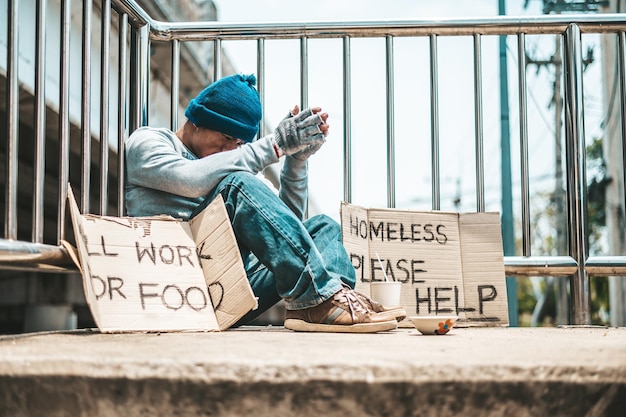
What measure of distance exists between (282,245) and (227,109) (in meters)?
0.70

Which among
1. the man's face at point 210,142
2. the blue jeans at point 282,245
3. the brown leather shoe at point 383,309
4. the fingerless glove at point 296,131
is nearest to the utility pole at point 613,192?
the man's face at point 210,142

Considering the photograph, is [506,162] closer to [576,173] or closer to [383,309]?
[576,173]

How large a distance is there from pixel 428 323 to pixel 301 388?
1.07 m

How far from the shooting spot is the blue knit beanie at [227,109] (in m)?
2.85

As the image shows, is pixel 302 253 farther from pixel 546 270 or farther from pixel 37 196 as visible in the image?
pixel 546 270

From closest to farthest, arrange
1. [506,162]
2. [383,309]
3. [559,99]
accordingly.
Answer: [383,309], [506,162], [559,99]

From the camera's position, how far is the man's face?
2906 mm

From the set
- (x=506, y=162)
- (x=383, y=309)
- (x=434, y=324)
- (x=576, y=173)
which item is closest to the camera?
(x=434, y=324)

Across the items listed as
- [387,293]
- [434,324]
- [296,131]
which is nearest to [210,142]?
[296,131]

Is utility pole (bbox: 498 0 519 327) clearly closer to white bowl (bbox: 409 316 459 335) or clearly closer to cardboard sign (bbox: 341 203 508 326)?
cardboard sign (bbox: 341 203 508 326)

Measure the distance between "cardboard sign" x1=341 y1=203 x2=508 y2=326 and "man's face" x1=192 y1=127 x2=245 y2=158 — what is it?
0.51 meters

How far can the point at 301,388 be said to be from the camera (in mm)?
1286

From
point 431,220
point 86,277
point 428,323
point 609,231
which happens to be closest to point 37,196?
point 86,277

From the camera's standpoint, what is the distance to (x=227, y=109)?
2857mm
